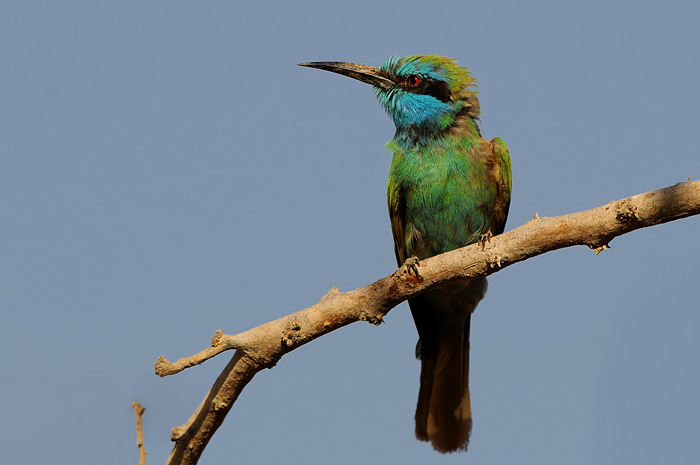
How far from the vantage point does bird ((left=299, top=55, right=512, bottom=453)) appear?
17.4 ft

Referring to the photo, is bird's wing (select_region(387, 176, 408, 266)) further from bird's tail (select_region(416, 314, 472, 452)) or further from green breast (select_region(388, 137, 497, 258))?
bird's tail (select_region(416, 314, 472, 452))

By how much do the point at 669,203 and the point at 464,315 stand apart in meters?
2.46

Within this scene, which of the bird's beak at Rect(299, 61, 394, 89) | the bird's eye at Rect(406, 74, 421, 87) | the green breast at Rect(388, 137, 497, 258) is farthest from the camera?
the bird's beak at Rect(299, 61, 394, 89)

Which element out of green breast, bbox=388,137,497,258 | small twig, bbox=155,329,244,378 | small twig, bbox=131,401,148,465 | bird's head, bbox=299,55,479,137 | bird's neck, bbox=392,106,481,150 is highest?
bird's head, bbox=299,55,479,137

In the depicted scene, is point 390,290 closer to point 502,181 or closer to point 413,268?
point 413,268

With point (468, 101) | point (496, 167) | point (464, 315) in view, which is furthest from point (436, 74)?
point (464, 315)

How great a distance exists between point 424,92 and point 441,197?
2.77ft

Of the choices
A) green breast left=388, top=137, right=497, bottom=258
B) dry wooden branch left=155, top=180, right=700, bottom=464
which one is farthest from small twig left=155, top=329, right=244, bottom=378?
green breast left=388, top=137, right=497, bottom=258

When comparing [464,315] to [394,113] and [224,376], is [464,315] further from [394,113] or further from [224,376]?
[224,376]

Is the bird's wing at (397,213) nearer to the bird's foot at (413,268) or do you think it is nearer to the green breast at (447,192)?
the green breast at (447,192)

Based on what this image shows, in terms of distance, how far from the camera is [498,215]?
17.8ft

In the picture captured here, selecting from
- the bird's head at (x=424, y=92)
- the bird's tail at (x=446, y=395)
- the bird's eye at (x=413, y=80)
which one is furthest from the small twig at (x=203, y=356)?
the bird's eye at (x=413, y=80)

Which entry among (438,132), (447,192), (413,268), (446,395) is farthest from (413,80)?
(446,395)

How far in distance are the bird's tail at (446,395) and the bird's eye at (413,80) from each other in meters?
1.72
